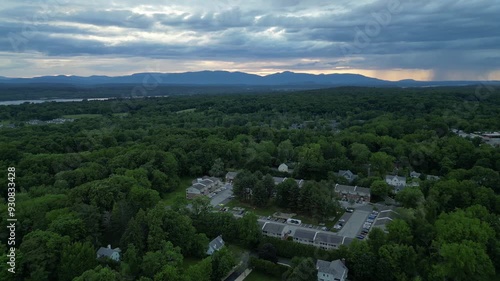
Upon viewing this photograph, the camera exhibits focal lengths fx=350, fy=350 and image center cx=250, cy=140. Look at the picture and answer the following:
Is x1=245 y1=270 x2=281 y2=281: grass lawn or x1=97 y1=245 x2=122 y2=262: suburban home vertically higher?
x1=97 y1=245 x2=122 y2=262: suburban home

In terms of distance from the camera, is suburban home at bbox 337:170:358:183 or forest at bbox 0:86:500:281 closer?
forest at bbox 0:86:500:281

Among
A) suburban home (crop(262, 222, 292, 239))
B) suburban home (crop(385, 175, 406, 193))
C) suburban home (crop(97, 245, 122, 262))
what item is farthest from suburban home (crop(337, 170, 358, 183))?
suburban home (crop(97, 245, 122, 262))

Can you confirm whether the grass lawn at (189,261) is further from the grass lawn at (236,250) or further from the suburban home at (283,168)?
the suburban home at (283,168)

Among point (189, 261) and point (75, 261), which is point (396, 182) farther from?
point (75, 261)

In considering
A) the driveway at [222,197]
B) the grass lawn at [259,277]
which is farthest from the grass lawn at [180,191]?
the grass lawn at [259,277]

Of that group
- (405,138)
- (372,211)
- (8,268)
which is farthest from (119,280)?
(405,138)

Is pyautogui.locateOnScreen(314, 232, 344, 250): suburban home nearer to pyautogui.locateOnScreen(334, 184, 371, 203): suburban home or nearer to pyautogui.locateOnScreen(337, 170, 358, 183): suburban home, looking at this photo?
pyautogui.locateOnScreen(334, 184, 371, 203): suburban home

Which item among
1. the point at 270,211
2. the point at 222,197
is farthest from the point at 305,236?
the point at 222,197
